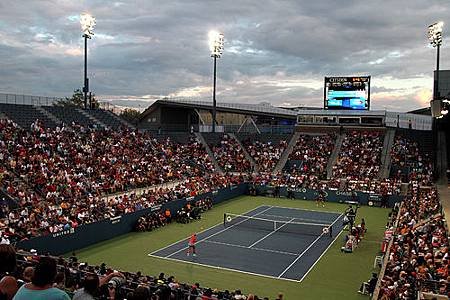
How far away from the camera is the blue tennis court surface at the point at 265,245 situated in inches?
919

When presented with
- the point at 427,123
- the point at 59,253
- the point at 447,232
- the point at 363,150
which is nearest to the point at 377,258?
the point at 447,232

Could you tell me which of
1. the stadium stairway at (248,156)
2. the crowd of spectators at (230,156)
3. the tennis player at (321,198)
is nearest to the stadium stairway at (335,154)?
the tennis player at (321,198)

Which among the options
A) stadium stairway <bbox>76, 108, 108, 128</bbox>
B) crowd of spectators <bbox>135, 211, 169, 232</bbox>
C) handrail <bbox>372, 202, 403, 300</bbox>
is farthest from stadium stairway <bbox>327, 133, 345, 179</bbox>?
stadium stairway <bbox>76, 108, 108, 128</bbox>

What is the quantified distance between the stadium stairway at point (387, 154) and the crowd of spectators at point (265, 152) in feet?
37.9

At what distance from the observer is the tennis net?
102 ft

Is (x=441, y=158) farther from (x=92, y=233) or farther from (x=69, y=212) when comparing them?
(x=69, y=212)

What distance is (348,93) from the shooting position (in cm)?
5284

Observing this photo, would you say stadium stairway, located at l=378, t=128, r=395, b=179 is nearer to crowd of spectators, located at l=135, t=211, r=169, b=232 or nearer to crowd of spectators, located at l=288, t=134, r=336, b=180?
crowd of spectators, located at l=288, t=134, r=336, b=180

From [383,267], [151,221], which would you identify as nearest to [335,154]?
[151,221]

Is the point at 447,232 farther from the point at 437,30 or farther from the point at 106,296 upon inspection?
the point at 437,30

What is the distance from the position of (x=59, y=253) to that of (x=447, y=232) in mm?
19290

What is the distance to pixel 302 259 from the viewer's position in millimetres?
24656

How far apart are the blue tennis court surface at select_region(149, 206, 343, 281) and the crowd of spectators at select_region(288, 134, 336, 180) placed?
14.6 meters

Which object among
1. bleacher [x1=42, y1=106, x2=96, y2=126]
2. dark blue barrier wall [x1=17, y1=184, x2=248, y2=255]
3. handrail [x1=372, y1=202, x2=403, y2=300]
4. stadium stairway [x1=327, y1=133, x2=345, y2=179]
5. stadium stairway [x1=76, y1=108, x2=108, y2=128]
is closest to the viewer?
handrail [x1=372, y1=202, x2=403, y2=300]
